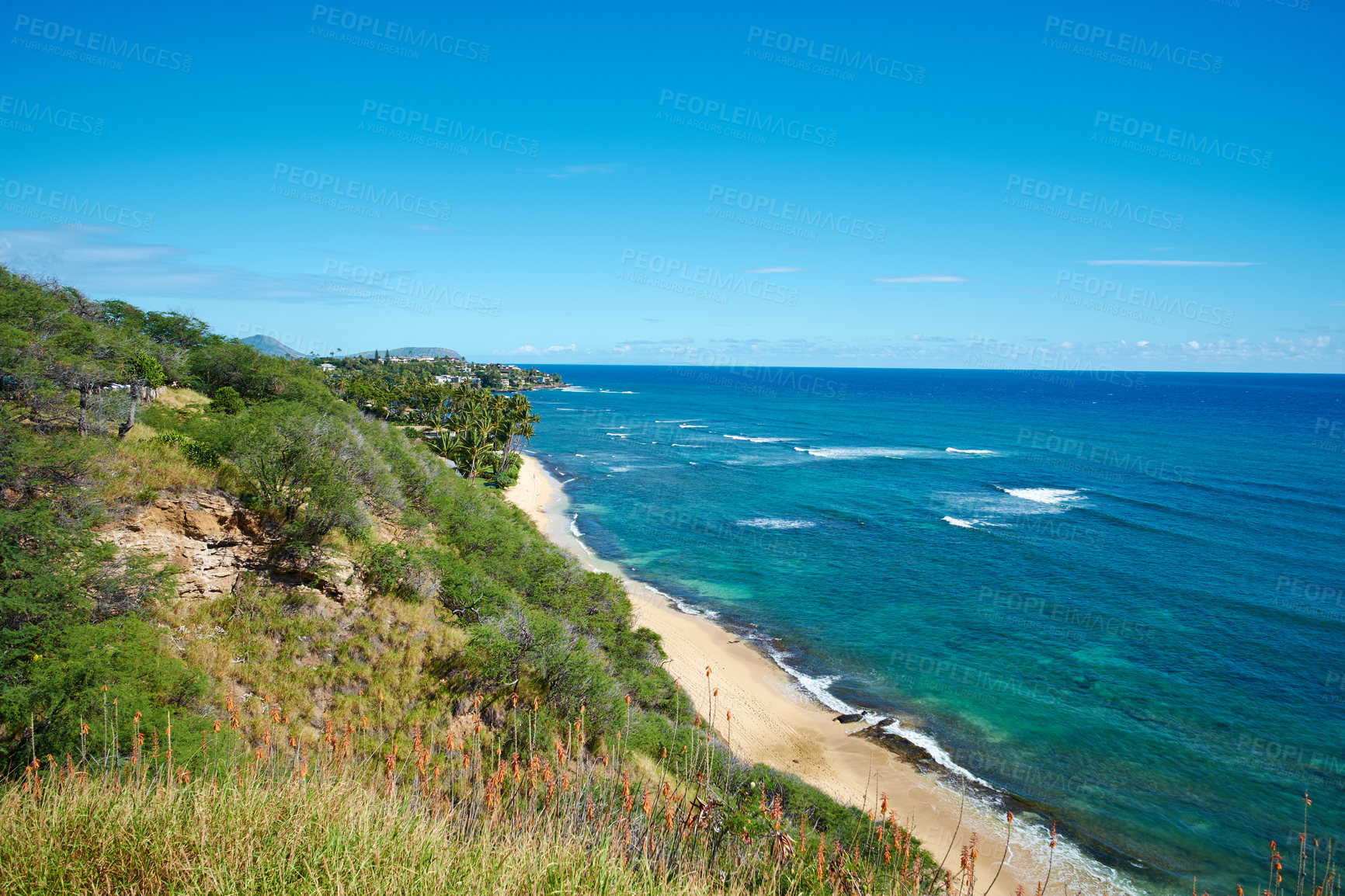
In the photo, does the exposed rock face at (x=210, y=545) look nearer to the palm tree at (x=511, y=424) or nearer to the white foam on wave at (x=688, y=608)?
the white foam on wave at (x=688, y=608)

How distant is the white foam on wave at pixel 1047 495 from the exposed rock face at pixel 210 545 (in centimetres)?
5471

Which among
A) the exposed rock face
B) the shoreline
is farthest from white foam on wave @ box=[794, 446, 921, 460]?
the exposed rock face

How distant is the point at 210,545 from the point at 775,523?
38154mm

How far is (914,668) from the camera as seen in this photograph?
27.4 meters

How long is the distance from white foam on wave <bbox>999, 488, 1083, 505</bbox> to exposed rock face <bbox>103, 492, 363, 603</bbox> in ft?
180

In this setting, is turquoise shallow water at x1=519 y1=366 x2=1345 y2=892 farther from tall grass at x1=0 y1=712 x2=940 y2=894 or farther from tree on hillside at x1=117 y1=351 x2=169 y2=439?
tree on hillside at x1=117 y1=351 x2=169 y2=439

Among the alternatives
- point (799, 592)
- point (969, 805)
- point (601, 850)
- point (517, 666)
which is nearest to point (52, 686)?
point (517, 666)

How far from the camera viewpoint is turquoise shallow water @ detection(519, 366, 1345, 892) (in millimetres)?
20281

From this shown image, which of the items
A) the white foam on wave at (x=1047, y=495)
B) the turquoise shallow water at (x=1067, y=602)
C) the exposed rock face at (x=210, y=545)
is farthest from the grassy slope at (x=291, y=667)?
the white foam on wave at (x=1047, y=495)

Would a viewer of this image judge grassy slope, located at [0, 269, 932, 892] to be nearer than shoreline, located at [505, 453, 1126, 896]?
Yes

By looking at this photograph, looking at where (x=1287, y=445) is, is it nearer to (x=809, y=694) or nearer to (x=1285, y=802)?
(x=1285, y=802)

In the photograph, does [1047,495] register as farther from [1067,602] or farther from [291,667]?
[291,667]

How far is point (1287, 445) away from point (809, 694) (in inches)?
3613

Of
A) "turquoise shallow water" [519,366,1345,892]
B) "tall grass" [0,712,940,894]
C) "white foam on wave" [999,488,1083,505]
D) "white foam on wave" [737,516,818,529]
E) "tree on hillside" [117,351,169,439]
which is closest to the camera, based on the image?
"tall grass" [0,712,940,894]
